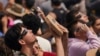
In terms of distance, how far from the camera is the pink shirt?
425 cm

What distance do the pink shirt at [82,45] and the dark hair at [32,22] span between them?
409 mm

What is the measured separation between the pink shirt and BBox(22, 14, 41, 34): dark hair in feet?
1.34

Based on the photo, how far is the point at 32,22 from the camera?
4477 mm

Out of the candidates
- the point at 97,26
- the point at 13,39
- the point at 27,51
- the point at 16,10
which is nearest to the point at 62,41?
the point at 27,51

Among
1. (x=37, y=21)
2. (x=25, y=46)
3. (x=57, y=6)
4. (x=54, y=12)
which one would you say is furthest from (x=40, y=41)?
(x=57, y=6)

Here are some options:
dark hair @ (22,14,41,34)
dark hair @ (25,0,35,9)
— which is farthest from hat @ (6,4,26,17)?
dark hair @ (22,14,41,34)

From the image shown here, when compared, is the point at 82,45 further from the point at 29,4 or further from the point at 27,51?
the point at 29,4

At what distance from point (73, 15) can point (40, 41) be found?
0.67 metres

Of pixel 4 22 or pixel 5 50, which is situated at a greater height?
pixel 4 22

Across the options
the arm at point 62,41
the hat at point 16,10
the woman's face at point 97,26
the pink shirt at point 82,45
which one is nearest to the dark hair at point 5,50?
the arm at point 62,41

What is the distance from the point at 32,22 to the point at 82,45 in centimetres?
60

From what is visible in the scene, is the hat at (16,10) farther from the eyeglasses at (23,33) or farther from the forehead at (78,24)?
the eyeglasses at (23,33)

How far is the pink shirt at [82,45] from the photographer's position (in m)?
4.25

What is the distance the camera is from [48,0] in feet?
23.8
